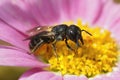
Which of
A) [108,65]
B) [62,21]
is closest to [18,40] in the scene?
[108,65]

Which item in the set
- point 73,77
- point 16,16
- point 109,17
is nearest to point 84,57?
point 73,77

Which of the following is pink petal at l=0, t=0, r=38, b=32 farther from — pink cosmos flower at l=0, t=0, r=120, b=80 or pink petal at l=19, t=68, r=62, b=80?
pink petal at l=19, t=68, r=62, b=80

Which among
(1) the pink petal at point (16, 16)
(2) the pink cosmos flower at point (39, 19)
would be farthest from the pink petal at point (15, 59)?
(1) the pink petal at point (16, 16)

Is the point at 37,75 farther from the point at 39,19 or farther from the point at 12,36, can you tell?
the point at 39,19

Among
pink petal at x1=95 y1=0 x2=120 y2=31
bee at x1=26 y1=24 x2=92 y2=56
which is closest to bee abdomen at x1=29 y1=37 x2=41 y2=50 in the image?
bee at x1=26 y1=24 x2=92 y2=56

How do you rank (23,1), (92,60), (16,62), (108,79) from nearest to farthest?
(16,62), (108,79), (92,60), (23,1)

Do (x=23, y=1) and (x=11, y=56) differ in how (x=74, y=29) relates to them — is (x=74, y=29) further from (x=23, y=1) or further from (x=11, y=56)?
(x=23, y=1)
